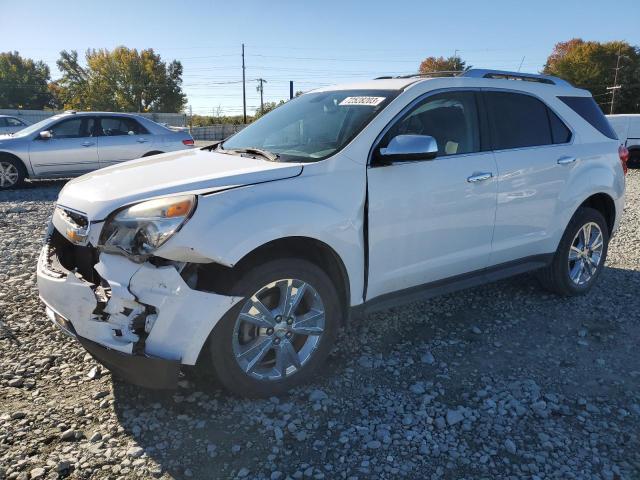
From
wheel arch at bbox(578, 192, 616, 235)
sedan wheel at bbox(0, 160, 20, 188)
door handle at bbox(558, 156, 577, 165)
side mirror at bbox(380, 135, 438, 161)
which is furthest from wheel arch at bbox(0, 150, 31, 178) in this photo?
wheel arch at bbox(578, 192, 616, 235)

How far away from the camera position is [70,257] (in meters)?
2.92

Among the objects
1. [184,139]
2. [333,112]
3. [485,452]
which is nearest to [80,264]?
[333,112]

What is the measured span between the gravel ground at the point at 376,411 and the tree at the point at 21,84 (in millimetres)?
87174

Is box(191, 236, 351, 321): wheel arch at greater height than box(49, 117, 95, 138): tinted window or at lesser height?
lesser

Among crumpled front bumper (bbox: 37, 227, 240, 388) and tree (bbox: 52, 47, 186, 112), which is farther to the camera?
tree (bbox: 52, 47, 186, 112)

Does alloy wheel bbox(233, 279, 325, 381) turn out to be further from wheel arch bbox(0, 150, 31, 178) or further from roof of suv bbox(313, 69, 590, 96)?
wheel arch bbox(0, 150, 31, 178)

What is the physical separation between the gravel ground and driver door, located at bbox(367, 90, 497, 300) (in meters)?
0.59

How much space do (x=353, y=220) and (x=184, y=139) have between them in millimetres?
9386

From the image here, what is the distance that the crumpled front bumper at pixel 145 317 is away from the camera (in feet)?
8.17

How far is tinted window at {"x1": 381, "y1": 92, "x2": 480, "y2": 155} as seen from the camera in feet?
11.5

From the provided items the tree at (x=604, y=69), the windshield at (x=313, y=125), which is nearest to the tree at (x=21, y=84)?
the tree at (x=604, y=69)

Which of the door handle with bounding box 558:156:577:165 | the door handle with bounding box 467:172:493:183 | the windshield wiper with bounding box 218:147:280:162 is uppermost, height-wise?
the windshield wiper with bounding box 218:147:280:162

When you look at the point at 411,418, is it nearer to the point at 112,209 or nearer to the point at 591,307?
the point at 112,209

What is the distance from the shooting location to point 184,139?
38.0ft
